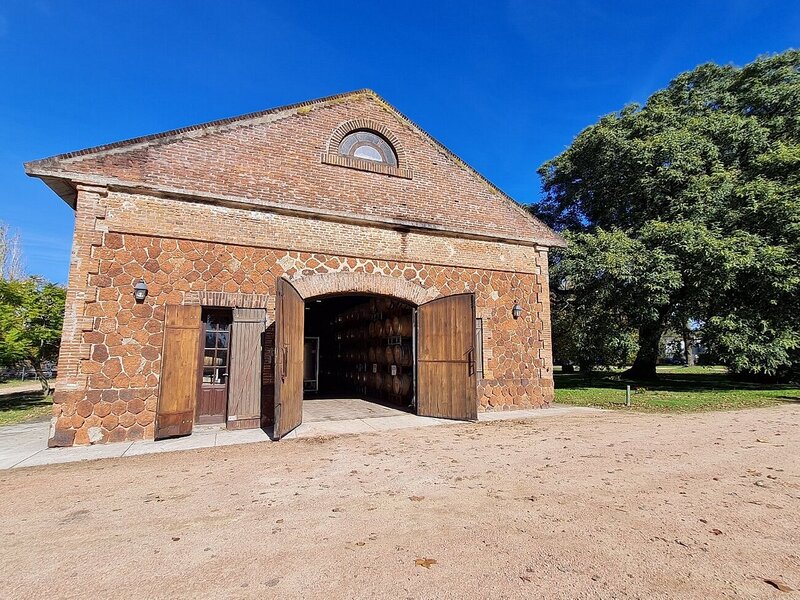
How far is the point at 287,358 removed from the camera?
758cm

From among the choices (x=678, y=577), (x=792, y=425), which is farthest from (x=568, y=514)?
(x=792, y=425)

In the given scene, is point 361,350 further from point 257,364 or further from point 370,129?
point 370,129

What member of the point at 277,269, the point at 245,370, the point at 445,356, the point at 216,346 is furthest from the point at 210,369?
the point at 445,356

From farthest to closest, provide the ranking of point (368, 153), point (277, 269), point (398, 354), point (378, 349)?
1. point (378, 349)
2. point (398, 354)
3. point (368, 153)
4. point (277, 269)

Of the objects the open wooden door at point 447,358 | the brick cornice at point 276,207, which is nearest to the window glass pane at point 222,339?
the brick cornice at point 276,207

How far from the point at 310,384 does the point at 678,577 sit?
15.2 m

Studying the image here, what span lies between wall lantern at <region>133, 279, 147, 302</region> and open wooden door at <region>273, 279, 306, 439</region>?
8.07ft

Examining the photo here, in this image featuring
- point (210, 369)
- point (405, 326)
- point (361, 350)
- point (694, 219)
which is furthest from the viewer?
point (694, 219)

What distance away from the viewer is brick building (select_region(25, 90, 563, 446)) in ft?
24.1

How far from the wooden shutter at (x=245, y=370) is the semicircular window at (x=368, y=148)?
467 centimetres

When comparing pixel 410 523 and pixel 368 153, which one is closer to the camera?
pixel 410 523

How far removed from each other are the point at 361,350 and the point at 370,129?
7.22 metres

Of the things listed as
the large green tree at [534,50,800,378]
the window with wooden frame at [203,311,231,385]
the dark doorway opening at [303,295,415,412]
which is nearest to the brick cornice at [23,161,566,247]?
the dark doorway opening at [303,295,415,412]

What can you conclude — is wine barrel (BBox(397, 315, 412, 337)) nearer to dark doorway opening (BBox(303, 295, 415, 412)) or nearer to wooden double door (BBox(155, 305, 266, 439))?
dark doorway opening (BBox(303, 295, 415, 412))
